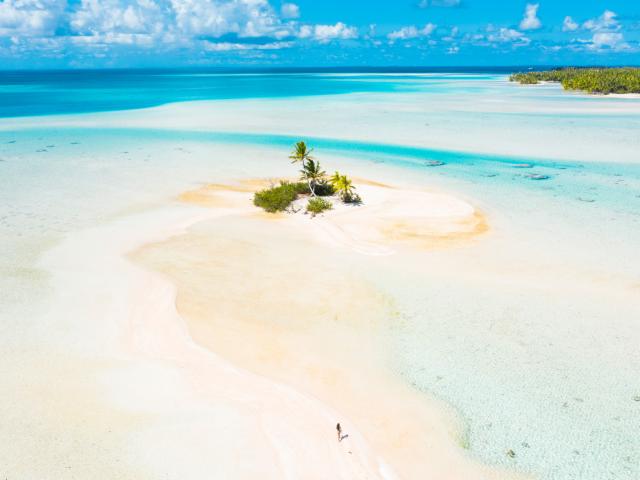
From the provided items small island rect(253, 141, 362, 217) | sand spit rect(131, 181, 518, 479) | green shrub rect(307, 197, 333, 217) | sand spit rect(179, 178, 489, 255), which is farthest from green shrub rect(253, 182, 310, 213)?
green shrub rect(307, 197, 333, 217)

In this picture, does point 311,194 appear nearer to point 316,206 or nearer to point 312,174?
point 312,174

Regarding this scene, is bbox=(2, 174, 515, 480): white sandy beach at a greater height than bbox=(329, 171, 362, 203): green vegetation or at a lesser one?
lesser

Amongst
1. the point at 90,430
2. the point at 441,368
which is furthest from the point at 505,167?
the point at 90,430

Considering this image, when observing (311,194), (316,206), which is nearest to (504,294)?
(316,206)

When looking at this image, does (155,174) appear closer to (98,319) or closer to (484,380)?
(98,319)

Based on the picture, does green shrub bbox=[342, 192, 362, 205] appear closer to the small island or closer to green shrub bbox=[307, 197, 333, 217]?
the small island

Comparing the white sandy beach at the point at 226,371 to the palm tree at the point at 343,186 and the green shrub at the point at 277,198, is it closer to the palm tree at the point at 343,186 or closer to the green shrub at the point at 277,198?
the green shrub at the point at 277,198

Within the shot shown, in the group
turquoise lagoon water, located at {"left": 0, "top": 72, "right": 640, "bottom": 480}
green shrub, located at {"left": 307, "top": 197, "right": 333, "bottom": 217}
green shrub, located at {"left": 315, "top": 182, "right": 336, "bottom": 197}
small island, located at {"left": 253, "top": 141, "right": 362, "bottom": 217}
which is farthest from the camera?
green shrub, located at {"left": 315, "top": 182, "right": 336, "bottom": 197}
